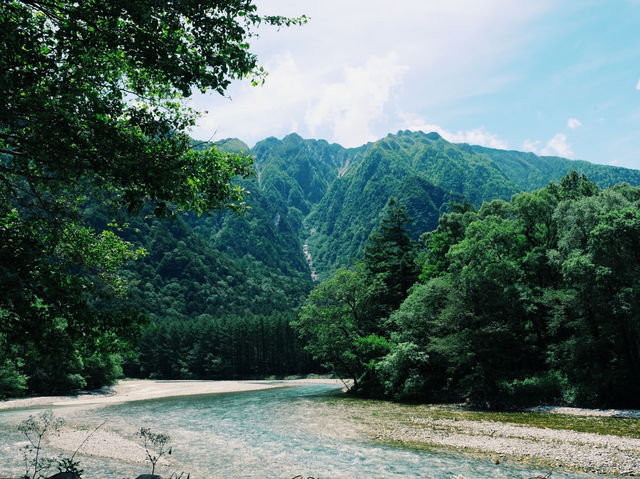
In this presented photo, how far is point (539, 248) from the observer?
38031 millimetres

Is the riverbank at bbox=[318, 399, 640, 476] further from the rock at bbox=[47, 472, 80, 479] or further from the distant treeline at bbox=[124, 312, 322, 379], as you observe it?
the distant treeline at bbox=[124, 312, 322, 379]

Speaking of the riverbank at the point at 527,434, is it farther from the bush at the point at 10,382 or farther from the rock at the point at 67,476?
the bush at the point at 10,382

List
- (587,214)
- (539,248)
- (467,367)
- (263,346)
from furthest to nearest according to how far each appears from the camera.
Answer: (263,346) → (539,248) → (467,367) → (587,214)

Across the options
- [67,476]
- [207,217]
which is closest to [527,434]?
[67,476]

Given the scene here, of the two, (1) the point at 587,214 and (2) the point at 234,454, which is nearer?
(2) the point at 234,454

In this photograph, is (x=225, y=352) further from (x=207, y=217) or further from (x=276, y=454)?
(x=276, y=454)

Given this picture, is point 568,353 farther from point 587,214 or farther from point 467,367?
point 587,214

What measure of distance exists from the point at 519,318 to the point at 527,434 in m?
16.2

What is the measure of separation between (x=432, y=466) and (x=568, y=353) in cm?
2165

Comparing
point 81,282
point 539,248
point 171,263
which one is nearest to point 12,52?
point 81,282

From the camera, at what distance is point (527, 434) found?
2081 cm

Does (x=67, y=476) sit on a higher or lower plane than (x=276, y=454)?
higher

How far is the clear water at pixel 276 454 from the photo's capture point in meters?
15.8

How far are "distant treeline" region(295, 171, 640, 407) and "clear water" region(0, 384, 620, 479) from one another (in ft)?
42.3
